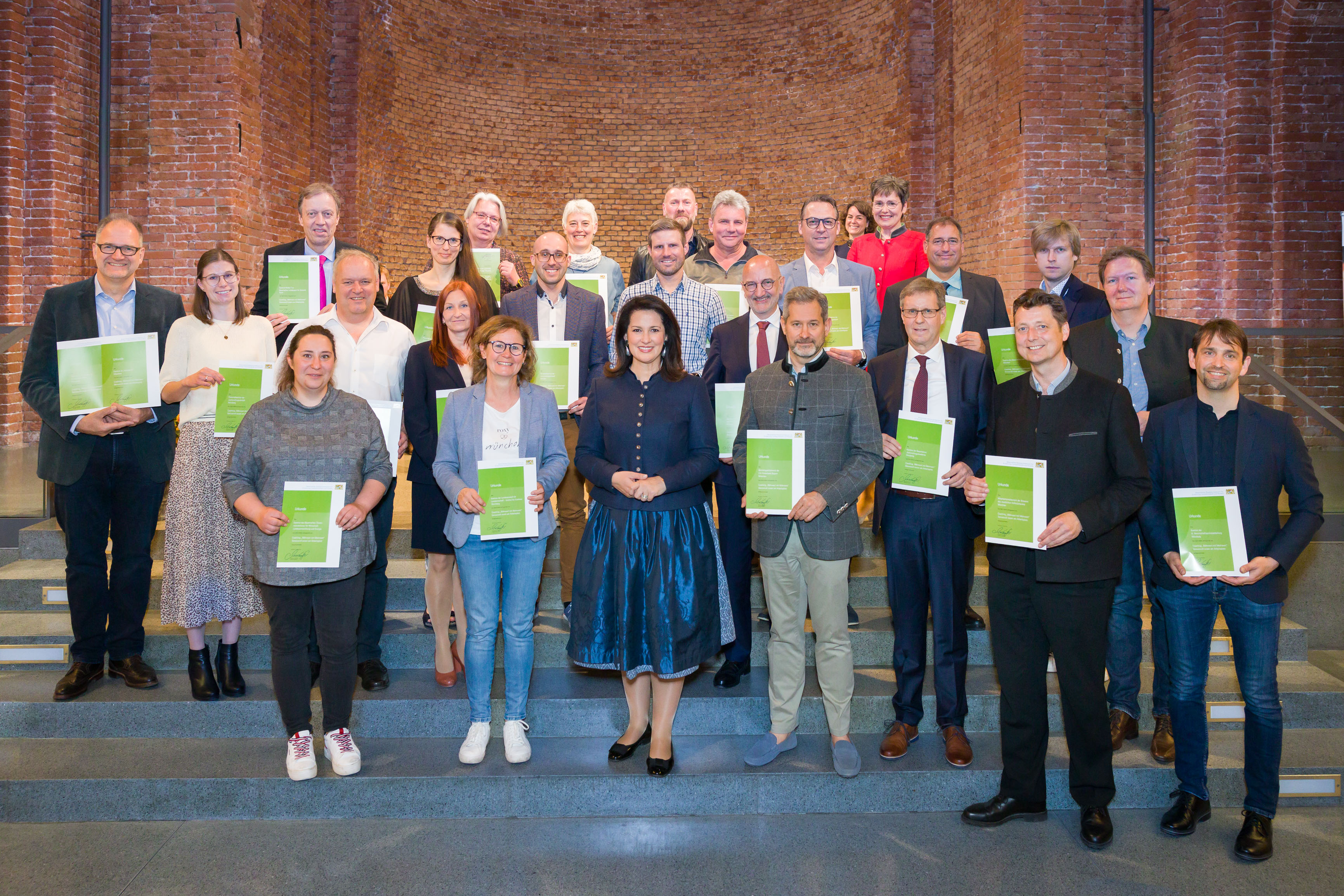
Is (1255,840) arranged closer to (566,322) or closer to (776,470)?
(776,470)

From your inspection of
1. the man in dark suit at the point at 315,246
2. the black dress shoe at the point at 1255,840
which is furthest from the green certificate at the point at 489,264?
the black dress shoe at the point at 1255,840

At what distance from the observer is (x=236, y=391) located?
3.62 meters

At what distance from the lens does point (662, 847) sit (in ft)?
10.4

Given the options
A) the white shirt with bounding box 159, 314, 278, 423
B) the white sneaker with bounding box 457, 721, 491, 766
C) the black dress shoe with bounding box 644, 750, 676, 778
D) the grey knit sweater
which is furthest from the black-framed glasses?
the black dress shoe with bounding box 644, 750, 676, 778

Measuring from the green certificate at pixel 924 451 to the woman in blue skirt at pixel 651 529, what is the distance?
2.31 feet

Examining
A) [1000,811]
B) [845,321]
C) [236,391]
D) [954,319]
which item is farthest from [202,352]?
[1000,811]

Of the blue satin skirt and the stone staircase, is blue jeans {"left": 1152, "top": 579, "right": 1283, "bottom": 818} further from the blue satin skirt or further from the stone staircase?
the blue satin skirt

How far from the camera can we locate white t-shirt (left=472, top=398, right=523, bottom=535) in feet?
11.4

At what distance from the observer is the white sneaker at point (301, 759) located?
3.36m

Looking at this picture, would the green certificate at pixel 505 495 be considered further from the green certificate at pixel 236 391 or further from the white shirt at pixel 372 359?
the green certificate at pixel 236 391

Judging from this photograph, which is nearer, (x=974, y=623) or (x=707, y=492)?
(x=707, y=492)

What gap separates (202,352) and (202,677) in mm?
1371

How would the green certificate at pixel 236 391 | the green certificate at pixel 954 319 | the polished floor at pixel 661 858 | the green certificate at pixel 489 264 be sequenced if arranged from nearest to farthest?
the polished floor at pixel 661 858 < the green certificate at pixel 236 391 < the green certificate at pixel 954 319 < the green certificate at pixel 489 264

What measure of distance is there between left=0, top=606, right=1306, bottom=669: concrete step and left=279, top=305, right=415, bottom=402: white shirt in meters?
1.18
